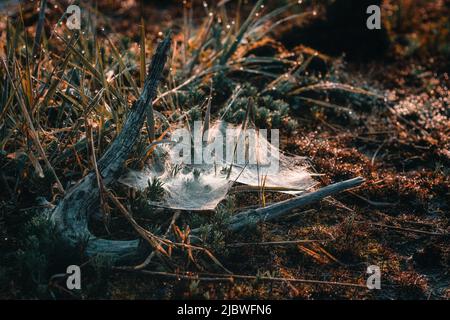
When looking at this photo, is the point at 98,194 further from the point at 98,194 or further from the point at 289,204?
the point at 289,204

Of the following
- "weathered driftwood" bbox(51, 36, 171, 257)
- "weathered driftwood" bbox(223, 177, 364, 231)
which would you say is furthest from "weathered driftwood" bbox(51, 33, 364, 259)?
"weathered driftwood" bbox(223, 177, 364, 231)

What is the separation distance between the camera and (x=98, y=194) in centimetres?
338

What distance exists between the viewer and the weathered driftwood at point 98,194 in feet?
10.8

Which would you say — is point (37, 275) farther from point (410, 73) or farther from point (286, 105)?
point (410, 73)

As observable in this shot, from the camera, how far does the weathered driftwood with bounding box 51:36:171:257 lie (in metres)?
3.30

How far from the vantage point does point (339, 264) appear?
137 inches

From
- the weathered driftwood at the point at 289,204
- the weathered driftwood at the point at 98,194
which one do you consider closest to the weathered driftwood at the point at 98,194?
the weathered driftwood at the point at 98,194

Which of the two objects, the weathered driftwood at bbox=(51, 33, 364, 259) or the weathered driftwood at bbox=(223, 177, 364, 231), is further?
the weathered driftwood at bbox=(223, 177, 364, 231)

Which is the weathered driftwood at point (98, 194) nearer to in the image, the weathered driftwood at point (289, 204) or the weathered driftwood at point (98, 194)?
the weathered driftwood at point (98, 194)

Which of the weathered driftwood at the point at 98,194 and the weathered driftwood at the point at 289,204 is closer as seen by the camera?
the weathered driftwood at the point at 98,194

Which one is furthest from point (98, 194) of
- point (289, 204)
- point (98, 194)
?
point (289, 204)

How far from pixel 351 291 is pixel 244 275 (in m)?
0.59

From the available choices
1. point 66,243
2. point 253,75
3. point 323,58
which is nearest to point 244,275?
point 66,243

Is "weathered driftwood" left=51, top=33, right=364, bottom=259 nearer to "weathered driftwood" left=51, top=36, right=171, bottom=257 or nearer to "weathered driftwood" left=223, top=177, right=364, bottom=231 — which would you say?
"weathered driftwood" left=51, top=36, right=171, bottom=257
